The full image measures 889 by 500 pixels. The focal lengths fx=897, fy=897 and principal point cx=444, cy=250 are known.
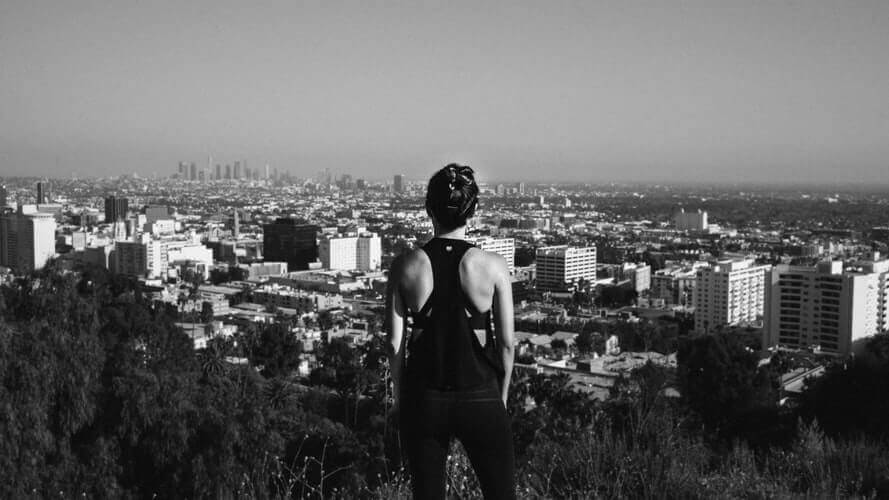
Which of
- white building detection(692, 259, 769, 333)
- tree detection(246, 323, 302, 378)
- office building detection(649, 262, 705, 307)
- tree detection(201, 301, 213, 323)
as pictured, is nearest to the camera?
tree detection(246, 323, 302, 378)

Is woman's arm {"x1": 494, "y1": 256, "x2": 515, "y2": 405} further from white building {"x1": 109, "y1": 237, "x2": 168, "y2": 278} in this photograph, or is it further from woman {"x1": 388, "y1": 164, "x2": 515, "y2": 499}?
white building {"x1": 109, "y1": 237, "x2": 168, "y2": 278}

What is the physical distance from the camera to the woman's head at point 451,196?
1.86m

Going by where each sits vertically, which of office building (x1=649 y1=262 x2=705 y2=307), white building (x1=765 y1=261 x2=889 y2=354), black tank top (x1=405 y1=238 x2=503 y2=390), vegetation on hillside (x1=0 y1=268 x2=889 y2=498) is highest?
black tank top (x1=405 y1=238 x2=503 y2=390)

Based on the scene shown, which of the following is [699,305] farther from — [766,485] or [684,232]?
[684,232]

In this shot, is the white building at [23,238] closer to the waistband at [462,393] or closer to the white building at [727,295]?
the white building at [727,295]

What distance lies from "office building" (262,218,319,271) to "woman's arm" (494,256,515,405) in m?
43.6

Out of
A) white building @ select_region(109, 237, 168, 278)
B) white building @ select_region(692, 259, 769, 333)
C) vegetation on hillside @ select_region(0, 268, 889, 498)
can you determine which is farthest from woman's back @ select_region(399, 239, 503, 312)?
white building @ select_region(109, 237, 168, 278)

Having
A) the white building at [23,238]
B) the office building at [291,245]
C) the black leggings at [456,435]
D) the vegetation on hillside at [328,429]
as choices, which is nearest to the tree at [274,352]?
the vegetation on hillside at [328,429]

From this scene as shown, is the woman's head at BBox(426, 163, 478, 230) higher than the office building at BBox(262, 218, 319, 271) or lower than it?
higher

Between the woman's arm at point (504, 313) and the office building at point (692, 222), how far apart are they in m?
67.4

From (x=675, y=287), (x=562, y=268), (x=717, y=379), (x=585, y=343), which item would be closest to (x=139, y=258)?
(x=562, y=268)

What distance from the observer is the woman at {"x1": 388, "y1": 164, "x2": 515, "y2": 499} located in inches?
71.7

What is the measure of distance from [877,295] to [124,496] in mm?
22142

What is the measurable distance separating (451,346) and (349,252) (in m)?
43.4
